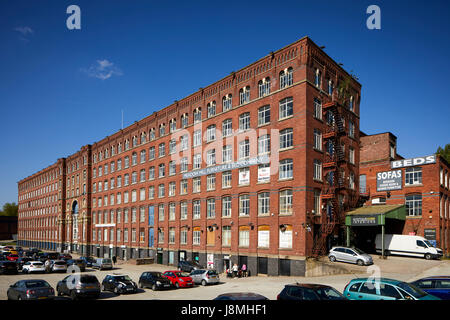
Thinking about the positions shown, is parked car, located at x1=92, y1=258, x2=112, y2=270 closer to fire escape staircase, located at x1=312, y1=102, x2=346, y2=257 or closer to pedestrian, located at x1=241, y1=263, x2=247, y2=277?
pedestrian, located at x1=241, y1=263, x2=247, y2=277

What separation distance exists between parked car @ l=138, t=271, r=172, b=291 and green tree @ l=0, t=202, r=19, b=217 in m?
171

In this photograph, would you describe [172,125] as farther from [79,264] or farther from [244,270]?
[244,270]

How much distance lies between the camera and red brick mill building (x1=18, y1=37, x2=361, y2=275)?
3644cm

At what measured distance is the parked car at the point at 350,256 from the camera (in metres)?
34.0

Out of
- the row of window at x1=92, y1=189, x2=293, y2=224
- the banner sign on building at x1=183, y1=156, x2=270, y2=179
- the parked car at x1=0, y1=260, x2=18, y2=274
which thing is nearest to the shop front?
the row of window at x1=92, y1=189, x2=293, y2=224

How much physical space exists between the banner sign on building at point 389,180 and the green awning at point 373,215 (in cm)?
352

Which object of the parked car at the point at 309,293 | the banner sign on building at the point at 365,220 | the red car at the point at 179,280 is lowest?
the red car at the point at 179,280

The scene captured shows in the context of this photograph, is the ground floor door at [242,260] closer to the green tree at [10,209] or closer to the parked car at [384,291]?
the parked car at [384,291]

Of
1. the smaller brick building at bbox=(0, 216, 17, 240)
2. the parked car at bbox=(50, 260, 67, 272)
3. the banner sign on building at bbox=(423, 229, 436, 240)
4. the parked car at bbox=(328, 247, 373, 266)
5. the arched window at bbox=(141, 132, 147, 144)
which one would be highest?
the arched window at bbox=(141, 132, 147, 144)

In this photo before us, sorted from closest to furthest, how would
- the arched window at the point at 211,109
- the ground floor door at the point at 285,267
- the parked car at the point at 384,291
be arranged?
the parked car at the point at 384,291
the ground floor door at the point at 285,267
the arched window at the point at 211,109

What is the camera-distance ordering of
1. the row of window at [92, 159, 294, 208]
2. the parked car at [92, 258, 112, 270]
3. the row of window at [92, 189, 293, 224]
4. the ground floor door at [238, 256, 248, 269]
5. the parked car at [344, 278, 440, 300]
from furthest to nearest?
the parked car at [92, 258, 112, 270]
the ground floor door at [238, 256, 248, 269]
the row of window at [92, 159, 294, 208]
the row of window at [92, 189, 293, 224]
the parked car at [344, 278, 440, 300]

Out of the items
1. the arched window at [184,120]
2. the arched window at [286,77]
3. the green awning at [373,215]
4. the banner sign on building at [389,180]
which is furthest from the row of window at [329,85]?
the arched window at [184,120]

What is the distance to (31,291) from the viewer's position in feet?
67.9
